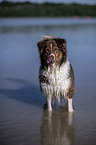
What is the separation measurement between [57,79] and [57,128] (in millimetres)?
892

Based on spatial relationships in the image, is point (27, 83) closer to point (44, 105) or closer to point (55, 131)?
point (44, 105)

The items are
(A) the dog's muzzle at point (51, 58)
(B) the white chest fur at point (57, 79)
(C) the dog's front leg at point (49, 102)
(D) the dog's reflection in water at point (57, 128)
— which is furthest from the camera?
(C) the dog's front leg at point (49, 102)

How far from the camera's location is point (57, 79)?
231 inches

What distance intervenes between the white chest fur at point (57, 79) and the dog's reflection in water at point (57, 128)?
42cm

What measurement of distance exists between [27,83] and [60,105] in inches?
83.2

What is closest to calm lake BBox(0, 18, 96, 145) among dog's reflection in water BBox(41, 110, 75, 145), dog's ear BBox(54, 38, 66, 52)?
dog's reflection in water BBox(41, 110, 75, 145)

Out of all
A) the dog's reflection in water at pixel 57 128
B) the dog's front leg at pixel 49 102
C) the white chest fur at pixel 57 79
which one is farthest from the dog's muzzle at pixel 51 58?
the dog's reflection in water at pixel 57 128

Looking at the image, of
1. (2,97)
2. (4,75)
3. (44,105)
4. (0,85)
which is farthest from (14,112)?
(4,75)

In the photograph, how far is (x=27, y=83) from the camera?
8.60 meters

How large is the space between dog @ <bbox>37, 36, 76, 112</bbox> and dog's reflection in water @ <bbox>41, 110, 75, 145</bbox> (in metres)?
0.25

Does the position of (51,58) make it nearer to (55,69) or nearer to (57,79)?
(55,69)

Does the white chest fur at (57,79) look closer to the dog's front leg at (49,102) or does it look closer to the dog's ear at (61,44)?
the dog's front leg at (49,102)

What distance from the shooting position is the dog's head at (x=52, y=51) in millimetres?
5559

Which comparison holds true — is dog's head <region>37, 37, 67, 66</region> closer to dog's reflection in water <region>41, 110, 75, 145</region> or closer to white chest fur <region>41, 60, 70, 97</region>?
white chest fur <region>41, 60, 70, 97</region>
